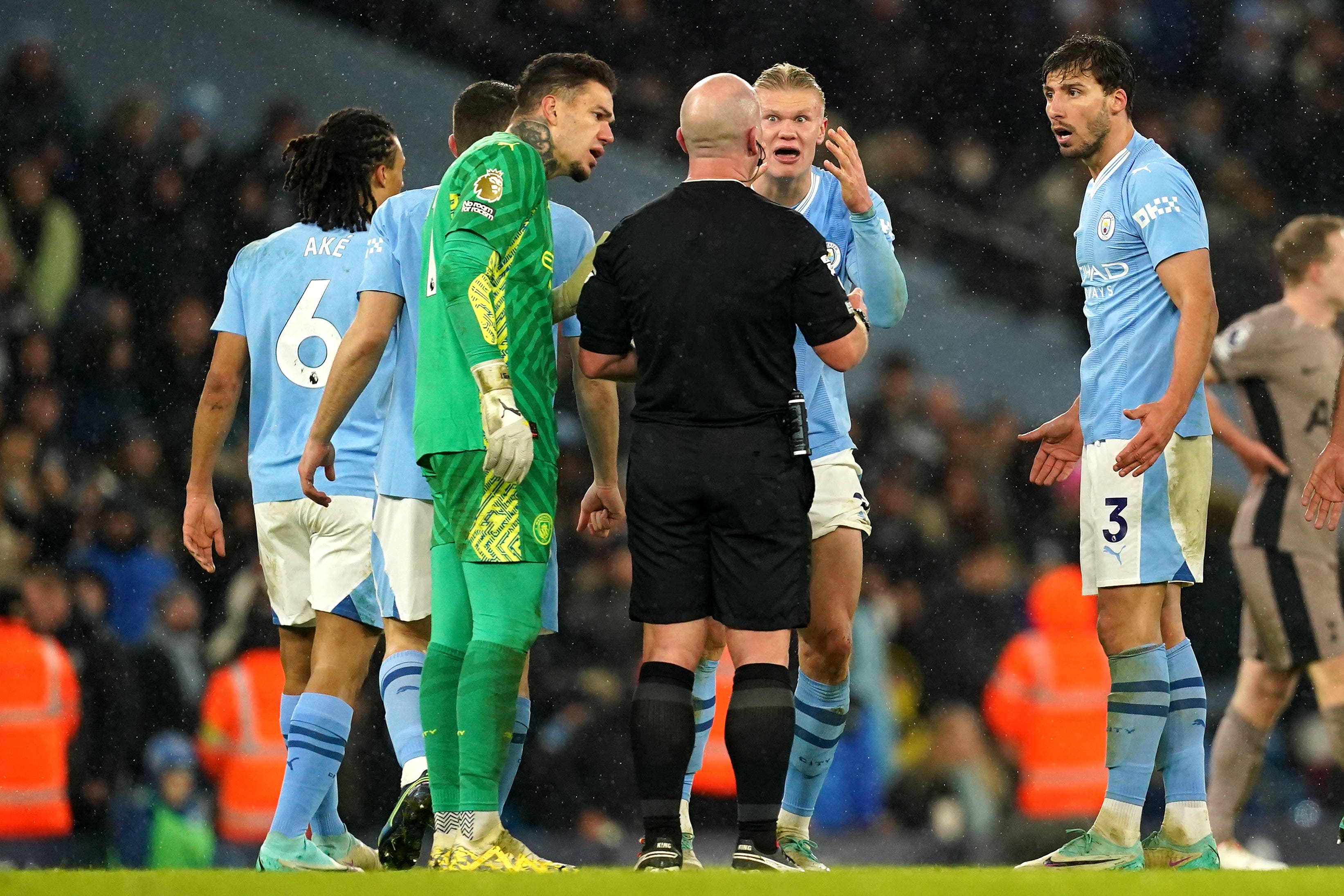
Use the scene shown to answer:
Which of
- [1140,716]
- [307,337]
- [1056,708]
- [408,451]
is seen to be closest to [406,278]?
[408,451]

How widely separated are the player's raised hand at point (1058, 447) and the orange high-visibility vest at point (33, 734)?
500 cm

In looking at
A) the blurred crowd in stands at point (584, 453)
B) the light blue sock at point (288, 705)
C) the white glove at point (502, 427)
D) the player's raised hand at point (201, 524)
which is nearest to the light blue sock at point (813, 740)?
the white glove at point (502, 427)

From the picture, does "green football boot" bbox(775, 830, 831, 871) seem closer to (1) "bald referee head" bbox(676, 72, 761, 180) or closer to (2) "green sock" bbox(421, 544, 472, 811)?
(2) "green sock" bbox(421, 544, 472, 811)

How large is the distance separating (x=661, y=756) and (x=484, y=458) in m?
0.73

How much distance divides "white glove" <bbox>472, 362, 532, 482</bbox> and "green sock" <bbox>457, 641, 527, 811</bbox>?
1.18 ft

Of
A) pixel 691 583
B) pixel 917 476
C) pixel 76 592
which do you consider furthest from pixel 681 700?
pixel 917 476

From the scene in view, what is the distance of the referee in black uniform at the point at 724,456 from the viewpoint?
133 inches

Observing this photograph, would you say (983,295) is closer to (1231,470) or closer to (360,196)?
(1231,470)

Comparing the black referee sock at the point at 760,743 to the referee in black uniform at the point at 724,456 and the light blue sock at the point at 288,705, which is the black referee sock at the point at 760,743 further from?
the light blue sock at the point at 288,705

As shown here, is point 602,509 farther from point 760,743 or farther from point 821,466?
point 760,743

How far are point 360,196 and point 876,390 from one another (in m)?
5.26

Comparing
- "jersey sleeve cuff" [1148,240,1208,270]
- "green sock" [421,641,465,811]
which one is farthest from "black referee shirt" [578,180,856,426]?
"jersey sleeve cuff" [1148,240,1208,270]

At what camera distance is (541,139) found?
389 centimetres

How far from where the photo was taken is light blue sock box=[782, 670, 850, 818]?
437cm
